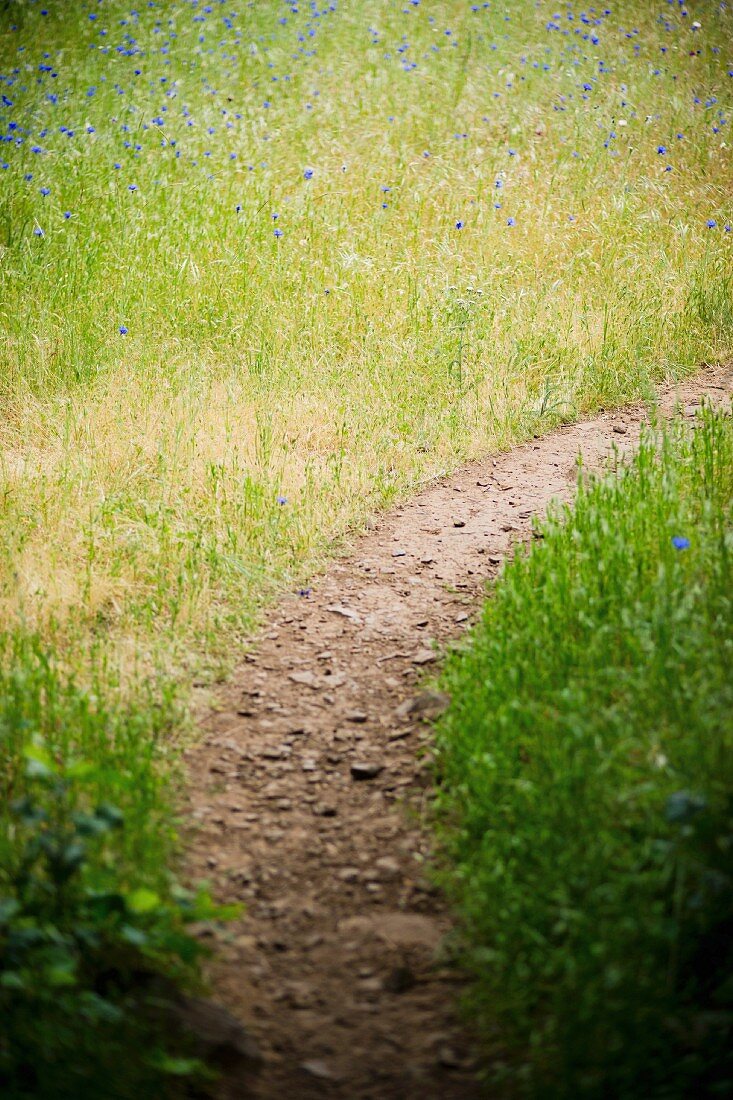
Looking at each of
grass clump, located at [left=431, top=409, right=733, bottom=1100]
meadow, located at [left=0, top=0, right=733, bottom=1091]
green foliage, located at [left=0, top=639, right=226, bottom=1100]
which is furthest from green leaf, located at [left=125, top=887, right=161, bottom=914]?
grass clump, located at [left=431, top=409, right=733, bottom=1100]

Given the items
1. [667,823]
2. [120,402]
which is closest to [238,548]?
[120,402]

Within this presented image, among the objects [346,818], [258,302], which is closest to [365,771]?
[346,818]

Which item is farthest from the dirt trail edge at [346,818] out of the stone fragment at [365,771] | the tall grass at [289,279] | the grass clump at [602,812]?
the tall grass at [289,279]

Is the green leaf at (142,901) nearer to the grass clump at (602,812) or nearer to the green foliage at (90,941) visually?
the green foliage at (90,941)

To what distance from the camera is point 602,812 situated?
2.43 meters

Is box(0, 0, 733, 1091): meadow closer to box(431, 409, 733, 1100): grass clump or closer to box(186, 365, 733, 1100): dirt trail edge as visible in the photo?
box(186, 365, 733, 1100): dirt trail edge

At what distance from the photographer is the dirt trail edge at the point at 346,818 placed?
89.0 inches

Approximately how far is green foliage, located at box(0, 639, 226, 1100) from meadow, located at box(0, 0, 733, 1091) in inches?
1.1

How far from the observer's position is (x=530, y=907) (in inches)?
91.5

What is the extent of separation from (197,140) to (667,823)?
7542mm

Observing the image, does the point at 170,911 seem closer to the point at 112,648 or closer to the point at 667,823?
the point at 667,823

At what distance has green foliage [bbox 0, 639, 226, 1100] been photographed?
1922 mm

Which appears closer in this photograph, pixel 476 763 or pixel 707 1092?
pixel 707 1092

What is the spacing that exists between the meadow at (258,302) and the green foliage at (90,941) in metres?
0.03
